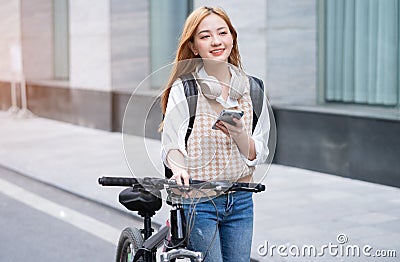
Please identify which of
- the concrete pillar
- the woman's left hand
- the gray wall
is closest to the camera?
the woman's left hand

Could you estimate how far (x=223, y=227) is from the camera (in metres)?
3.82

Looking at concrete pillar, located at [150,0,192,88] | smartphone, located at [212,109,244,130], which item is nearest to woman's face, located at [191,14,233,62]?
smartphone, located at [212,109,244,130]

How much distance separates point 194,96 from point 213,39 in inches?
10.2

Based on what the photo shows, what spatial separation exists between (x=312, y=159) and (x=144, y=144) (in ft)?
24.2

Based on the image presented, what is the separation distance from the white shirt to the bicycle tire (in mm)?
1065

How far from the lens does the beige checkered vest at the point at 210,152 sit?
3457mm

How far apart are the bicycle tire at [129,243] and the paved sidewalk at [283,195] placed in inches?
20.5

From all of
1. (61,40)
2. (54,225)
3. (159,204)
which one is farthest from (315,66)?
(61,40)

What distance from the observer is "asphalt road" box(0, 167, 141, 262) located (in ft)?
23.3

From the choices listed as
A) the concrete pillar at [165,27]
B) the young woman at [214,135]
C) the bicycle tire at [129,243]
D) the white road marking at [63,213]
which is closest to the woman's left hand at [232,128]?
the young woman at [214,135]

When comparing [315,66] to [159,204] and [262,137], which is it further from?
[262,137]

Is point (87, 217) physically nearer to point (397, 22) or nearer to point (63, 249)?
point (63, 249)

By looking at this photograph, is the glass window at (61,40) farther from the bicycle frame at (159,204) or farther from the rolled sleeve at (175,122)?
the rolled sleeve at (175,122)

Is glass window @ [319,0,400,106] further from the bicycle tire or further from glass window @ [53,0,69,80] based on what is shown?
glass window @ [53,0,69,80]
